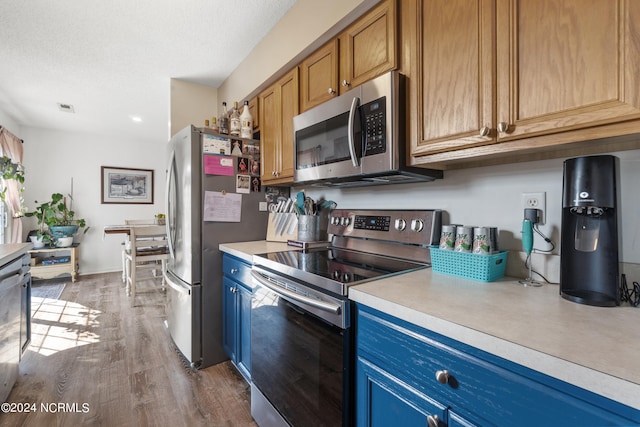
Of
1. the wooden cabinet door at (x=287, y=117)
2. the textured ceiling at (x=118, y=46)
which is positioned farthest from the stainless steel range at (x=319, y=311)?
the textured ceiling at (x=118, y=46)

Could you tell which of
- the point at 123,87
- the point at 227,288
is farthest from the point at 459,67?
the point at 123,87

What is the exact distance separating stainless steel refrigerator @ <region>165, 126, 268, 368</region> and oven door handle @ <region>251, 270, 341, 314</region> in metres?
0.65

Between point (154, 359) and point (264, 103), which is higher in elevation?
point (264, 103)

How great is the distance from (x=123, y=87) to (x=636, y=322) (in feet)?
13.3

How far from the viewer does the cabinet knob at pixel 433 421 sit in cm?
72

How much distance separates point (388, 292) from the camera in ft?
3.00

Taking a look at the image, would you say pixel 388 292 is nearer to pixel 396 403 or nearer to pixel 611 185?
pixel 396 403

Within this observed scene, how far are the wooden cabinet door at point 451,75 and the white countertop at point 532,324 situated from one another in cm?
52

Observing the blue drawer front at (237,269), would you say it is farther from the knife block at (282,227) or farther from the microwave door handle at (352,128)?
the microwave door handle at (352,128)

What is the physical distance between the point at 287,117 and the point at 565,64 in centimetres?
144

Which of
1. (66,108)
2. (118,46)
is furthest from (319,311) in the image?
(66,108)

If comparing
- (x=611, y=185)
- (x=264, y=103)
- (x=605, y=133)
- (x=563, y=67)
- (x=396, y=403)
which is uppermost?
(x=264, y=103)

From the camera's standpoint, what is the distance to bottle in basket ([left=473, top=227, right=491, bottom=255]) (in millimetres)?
1055

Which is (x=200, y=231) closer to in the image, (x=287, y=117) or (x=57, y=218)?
(x=287, y=117)
